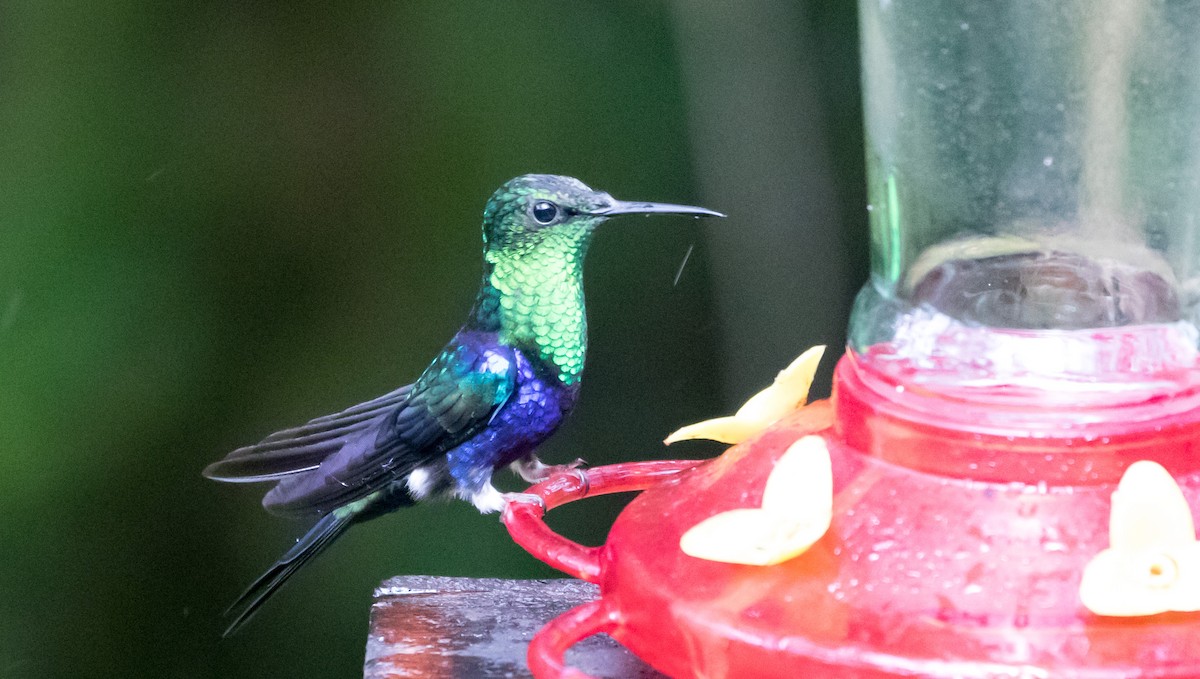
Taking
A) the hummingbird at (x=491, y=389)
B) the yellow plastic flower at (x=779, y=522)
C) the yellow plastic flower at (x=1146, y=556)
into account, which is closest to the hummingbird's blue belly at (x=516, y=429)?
the hummingbird at (x=491, y=389)

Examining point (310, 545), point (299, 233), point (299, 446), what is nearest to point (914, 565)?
point (299, 446)

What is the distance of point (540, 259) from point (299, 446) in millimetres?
438

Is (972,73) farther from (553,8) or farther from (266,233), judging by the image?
(266,233)

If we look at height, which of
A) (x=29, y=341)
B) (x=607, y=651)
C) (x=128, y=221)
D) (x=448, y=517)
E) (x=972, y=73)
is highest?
(x=972, y=73)

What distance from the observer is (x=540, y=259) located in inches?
74.9

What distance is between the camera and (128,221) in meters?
2.41

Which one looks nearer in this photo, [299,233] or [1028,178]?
[1028,178]

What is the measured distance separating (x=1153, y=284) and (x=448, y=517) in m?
1.62

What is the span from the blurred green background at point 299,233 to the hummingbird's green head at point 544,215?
56cm

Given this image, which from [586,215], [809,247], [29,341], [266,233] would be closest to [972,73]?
[586,215]

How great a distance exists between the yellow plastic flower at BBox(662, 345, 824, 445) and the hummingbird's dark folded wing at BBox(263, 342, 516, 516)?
22.2 inches

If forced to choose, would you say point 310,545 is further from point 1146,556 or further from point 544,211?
point 1146,556

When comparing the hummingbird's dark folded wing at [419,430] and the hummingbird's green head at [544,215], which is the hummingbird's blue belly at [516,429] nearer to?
the hummingbird's dark folded wing at [419,430]

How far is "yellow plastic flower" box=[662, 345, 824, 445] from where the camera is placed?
54.7 inches
